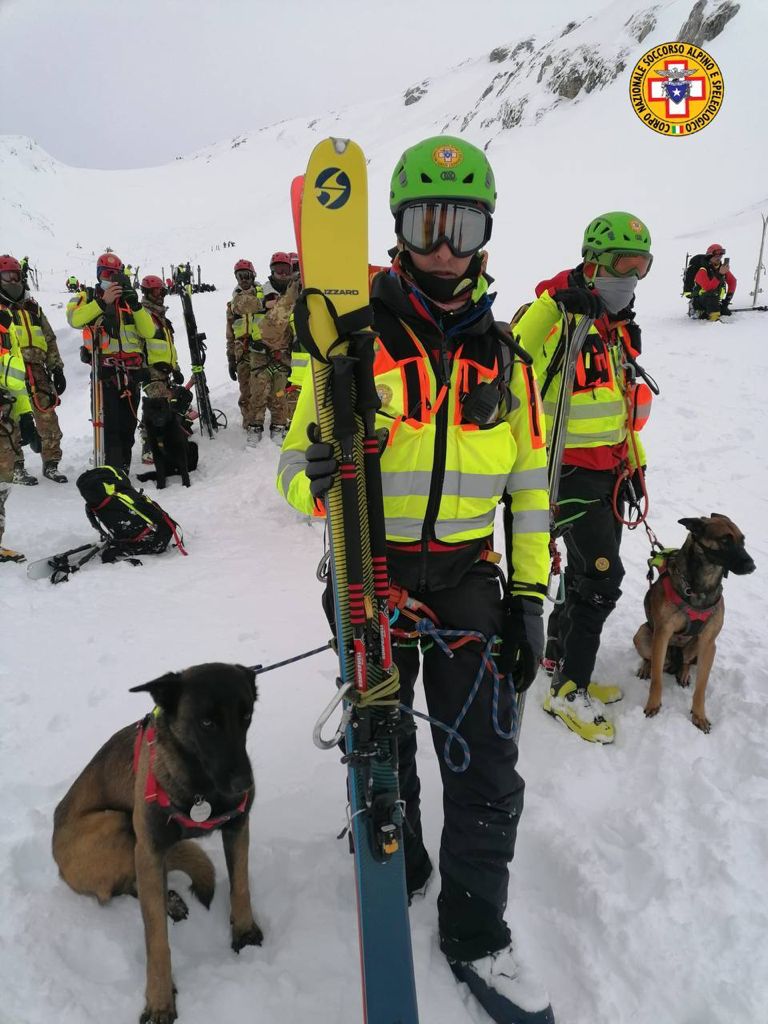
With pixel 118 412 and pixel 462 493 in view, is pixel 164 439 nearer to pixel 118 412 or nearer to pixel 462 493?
pixel 118 412

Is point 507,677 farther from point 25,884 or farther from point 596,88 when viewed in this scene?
point 596,88

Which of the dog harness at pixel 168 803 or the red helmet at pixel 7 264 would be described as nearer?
the dog harness at pixel 168 803

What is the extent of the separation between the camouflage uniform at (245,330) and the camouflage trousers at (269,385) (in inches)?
6.4

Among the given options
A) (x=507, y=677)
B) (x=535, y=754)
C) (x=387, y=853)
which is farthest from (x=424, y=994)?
(x=535, y=754)

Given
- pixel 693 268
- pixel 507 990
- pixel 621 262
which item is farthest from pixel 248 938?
pixel 693 268

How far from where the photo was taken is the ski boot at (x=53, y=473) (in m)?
8.89

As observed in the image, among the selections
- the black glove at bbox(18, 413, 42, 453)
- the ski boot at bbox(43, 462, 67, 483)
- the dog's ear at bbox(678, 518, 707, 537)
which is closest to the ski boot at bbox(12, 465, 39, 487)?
the ski boot at bbox(43, 462, 67, 483)

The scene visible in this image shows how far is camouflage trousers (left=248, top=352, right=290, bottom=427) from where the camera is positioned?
1000 cm

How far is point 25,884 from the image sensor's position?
268 centimetres

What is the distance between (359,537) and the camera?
204 centimetres

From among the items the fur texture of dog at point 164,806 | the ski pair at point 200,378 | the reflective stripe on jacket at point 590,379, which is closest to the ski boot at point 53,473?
the ski pair at point 200,378

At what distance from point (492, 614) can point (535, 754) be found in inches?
68.8

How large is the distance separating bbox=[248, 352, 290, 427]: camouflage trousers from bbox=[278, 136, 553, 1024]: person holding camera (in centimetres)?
787

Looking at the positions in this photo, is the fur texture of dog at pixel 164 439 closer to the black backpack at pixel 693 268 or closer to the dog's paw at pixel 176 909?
the dog's paw at pixel 176 909
